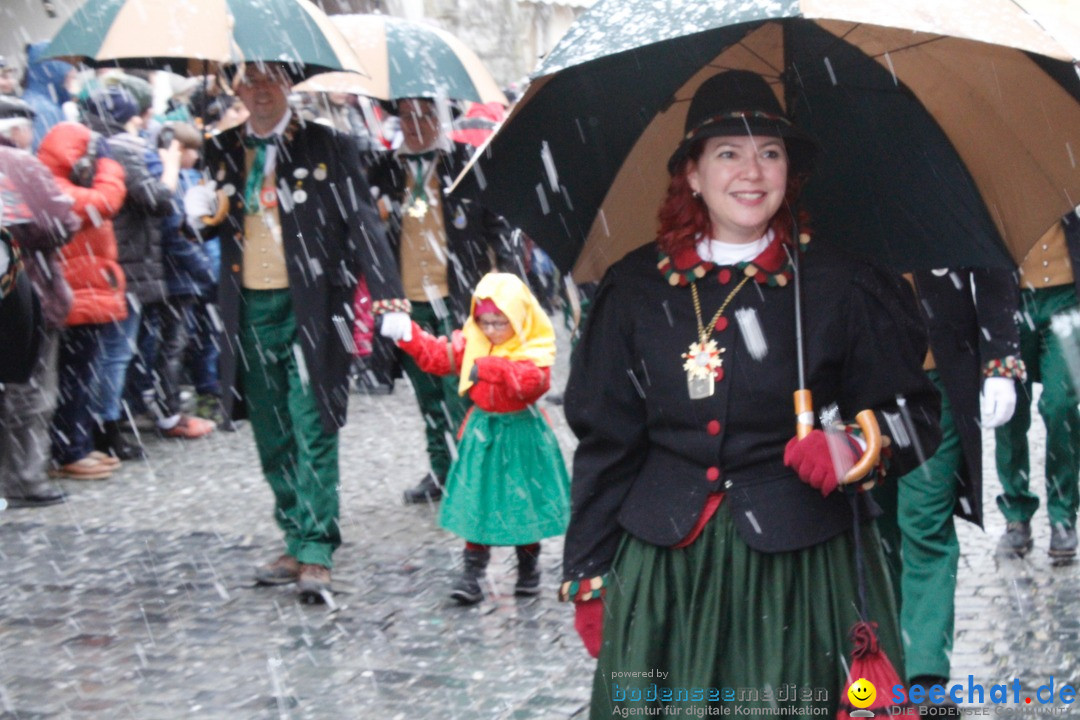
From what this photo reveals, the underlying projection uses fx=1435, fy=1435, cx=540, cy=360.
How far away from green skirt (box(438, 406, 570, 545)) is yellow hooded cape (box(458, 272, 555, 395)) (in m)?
0.24

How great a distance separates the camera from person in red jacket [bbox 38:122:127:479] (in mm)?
8570

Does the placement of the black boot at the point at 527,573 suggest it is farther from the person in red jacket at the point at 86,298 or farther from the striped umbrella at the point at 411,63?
the person in red jacket at the point at 86,298

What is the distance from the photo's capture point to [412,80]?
7.40 metres

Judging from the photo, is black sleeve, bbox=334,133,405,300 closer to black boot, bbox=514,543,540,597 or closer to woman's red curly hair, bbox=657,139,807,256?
black boot, bbox=514,543,540,597

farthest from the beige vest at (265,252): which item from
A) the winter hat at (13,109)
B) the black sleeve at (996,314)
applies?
the black sleeve at (996,314)

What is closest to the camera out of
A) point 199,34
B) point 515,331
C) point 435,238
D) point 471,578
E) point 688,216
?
point 688,216

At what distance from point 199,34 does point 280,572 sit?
2435 millimetres

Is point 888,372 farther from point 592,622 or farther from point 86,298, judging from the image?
point 86,298

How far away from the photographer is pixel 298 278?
6340 millimetres

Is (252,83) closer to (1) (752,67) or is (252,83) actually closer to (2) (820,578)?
(1) (752,67)

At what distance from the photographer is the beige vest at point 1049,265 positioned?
6.53 metres

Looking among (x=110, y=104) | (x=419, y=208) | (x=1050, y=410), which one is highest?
(x=110, y=104)

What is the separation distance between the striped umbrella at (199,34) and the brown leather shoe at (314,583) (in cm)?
215

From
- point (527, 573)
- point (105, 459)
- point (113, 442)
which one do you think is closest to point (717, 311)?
point (527, 573)
